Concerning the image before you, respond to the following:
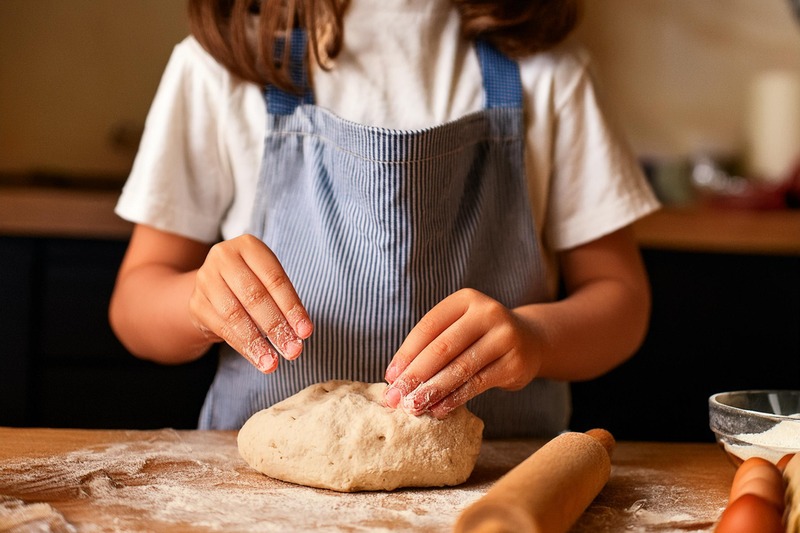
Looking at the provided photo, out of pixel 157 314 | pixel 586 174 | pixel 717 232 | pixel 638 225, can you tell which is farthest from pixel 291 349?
pixel 717 232

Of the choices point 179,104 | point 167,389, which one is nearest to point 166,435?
Result: point 179,104

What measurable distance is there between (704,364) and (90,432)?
1125 mm

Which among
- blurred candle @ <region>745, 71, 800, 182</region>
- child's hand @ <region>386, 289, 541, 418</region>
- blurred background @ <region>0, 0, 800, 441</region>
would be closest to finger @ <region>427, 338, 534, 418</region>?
child's hand @ <region>386, 289, 541, 418</region>

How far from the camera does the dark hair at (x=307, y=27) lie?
0.92 meters

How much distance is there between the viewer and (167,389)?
143 cm

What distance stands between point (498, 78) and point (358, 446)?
1.59ft

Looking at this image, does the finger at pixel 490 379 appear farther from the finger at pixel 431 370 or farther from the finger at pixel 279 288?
the finger at pixel 279 288

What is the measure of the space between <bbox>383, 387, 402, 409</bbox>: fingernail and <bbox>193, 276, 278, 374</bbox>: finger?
0.10 metres

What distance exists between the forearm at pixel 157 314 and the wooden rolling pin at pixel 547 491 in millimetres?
387

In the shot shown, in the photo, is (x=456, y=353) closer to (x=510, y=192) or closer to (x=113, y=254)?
(x=510, y=192)

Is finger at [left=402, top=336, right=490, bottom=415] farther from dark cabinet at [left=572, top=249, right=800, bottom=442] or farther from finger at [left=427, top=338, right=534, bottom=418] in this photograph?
dark cabinet at [left=572, top=249, right=800, bottom=442]

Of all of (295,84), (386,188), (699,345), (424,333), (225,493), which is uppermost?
(295,84)

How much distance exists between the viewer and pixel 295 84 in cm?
94

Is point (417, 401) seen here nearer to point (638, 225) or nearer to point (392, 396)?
point (392, 396)
